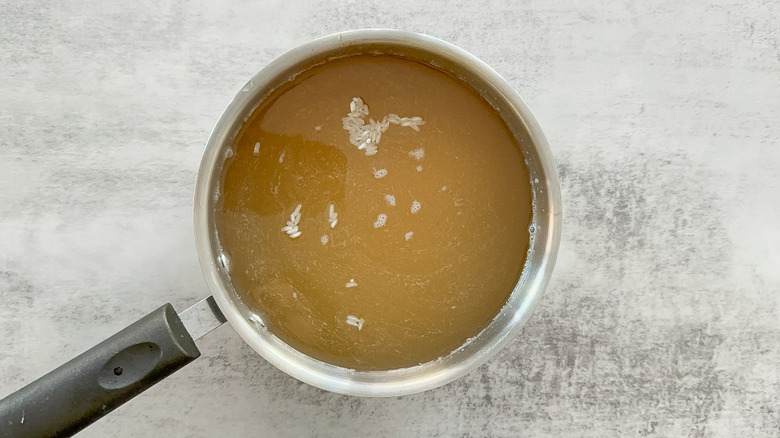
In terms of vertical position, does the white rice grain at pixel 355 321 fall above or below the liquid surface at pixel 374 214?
below

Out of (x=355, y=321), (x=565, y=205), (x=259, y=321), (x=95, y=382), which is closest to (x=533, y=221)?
(x=565, y=205)

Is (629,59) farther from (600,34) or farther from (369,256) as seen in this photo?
(369,256)

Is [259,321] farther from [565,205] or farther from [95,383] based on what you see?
[565,205]

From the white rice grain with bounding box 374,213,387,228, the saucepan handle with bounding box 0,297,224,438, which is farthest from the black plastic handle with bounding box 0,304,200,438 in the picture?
the white rice grain with bounding box 374,213,387,228

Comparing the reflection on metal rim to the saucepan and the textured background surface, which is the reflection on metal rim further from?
the textured background surface

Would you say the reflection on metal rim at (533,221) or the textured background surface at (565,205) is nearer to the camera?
the reflection on metal rim at (533,221)

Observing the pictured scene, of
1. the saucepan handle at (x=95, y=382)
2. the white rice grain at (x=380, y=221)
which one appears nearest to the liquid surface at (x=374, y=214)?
the white rice grain at (x=380, y=221)

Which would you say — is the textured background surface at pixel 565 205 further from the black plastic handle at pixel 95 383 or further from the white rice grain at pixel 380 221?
the white rice grain at pixel 380 221

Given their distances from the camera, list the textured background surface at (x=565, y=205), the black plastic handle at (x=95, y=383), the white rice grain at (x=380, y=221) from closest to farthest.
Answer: the black plastic handle at (x=95, y=383), the white rice grain at (x=380, y=221), the textured background surface at (x=565, y=205)
